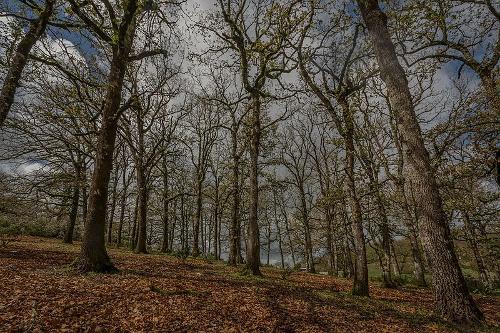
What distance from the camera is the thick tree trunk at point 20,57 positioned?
27.2 ft

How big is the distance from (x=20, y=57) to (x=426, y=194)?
37.6ft

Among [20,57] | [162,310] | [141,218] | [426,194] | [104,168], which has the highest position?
[20,57]

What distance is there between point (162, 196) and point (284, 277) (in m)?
14.9

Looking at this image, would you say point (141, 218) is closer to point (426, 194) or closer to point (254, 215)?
point (254, 215)

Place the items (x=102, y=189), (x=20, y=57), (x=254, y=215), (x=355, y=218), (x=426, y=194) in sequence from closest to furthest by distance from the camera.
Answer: (x=426, y=194)
(x=20, y=57)
(x=102, y=189)
(x=355, y=218)
(x=254, y=215)

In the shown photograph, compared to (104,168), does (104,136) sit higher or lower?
higher

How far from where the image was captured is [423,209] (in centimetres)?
718

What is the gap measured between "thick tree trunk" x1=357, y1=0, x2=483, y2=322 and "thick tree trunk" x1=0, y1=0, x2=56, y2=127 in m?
8.93

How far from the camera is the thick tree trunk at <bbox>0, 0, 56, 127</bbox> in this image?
27.2ft

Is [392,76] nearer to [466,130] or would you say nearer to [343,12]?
[466,130]

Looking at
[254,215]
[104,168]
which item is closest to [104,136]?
[104,168]

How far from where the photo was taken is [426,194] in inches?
284

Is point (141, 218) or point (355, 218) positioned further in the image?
point (141, 218)

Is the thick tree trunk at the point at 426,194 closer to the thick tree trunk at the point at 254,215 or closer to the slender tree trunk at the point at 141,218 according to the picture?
the thick tree trunk at the point at 254,215
